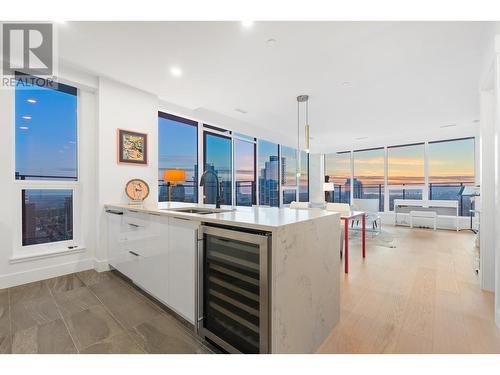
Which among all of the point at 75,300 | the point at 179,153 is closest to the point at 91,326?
the point at 75,300

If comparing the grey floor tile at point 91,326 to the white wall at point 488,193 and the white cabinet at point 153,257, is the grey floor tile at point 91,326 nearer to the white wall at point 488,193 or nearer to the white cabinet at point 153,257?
the white cabinet at point 153,257

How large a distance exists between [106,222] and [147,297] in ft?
4.34

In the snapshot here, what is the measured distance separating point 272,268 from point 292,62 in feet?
7.98

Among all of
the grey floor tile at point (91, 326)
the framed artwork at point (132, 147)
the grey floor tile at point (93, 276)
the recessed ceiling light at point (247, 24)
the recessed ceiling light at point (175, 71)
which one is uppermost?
the recessed ceiling light at point (175, 71)

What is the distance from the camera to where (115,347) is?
4.90 feet

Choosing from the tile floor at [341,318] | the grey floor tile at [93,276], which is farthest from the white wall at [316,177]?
the grey floor tile at [93,276]

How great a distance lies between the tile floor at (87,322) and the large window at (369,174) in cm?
745

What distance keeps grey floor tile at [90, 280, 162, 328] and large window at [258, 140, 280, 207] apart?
4.55 m

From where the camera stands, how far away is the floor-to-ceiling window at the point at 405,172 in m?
6.81

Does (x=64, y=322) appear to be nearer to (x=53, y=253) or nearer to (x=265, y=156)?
(x=53, y=253)

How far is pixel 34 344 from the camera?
5.04 ft

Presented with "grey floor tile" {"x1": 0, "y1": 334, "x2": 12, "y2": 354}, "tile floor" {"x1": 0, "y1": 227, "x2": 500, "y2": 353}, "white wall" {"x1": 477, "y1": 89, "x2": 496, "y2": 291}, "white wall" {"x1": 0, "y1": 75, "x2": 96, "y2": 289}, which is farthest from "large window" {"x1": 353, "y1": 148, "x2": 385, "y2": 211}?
"grey floor tile" {"x1": 0, "y1": 334, "x2": 12, "y2": 354}

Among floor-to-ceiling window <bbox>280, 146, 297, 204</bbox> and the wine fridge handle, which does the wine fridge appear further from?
floor-to-ceiling window <bbox>280, 146, 297, 204</bbox>

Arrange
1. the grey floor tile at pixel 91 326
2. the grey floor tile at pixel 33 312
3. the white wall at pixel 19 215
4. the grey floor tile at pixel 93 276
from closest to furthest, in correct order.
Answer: the grey floor tile at pixel 91 326 → the grey floor tile at pixel 33 312 → the white wall at pixel 19 215 → the grey floor tile at pixel 93 276
